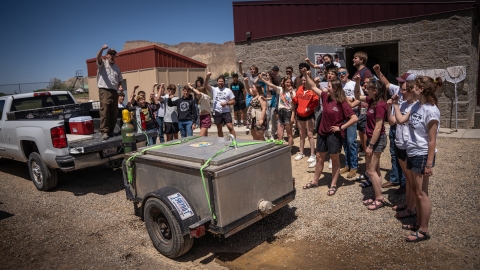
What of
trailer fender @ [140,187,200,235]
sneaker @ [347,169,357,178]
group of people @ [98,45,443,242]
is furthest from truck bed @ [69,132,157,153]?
sneaker @ [347,169,357,178]

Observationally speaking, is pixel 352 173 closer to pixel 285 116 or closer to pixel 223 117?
pixel 285 116

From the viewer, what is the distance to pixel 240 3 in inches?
514

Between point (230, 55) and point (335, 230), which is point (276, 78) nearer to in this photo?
point (335, 230)

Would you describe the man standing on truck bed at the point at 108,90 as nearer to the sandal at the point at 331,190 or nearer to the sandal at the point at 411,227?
the sandal at the point at 331,190

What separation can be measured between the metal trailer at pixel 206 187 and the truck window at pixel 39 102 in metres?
4.83

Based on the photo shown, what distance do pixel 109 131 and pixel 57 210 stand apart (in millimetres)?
1733

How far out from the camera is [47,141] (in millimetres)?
6266

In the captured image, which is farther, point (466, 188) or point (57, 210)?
point (57, 210)

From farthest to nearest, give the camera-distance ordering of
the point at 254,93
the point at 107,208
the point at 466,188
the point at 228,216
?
1. the point at 254,93
2. the point at 107,208
3. the point at 466,188
4. the point at 228,216

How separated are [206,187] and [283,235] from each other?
1.43 metres

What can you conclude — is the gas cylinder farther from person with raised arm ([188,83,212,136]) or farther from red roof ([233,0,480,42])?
red roof ([233,0,480,42])

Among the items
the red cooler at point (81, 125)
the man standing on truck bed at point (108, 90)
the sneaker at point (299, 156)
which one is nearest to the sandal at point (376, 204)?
the sneaker at point (299, 156)

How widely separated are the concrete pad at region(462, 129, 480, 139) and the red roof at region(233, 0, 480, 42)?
3.20 m

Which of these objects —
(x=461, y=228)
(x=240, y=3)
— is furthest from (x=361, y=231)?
(x=240, y=3)
